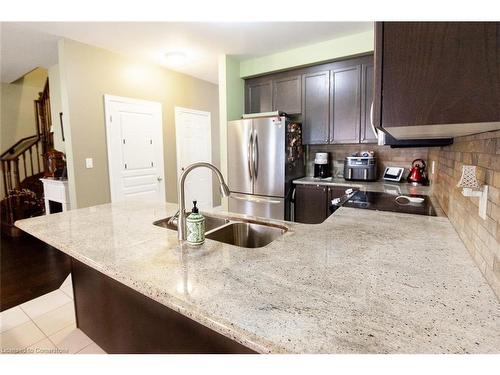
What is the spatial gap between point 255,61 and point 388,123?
3.38 meters

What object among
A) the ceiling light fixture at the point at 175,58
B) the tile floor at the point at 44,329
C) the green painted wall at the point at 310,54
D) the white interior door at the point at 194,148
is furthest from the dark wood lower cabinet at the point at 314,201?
the tile floor at the point at 44,329

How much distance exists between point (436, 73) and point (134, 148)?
12.0 feet

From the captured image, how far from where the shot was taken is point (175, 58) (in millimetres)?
3490

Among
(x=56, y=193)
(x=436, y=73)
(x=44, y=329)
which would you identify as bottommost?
(x=44, y=329)

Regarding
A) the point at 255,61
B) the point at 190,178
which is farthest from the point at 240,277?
the point at 190,178

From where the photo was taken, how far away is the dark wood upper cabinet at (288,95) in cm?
342

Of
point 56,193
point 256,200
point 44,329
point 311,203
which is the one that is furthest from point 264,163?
point 56,193

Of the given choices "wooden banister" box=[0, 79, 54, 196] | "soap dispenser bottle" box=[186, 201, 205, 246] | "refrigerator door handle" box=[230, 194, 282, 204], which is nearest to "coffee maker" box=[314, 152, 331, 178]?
"refrigerator door handle" box=[230, 194, 282, 204]

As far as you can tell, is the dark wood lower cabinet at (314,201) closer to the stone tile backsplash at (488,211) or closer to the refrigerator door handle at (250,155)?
the refrigerator door handle at (250,155)

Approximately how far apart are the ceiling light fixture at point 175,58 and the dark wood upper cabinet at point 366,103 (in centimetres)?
214

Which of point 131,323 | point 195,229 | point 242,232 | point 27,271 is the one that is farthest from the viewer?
point 27,271

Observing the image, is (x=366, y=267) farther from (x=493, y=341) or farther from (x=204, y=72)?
(x=204, y=72)

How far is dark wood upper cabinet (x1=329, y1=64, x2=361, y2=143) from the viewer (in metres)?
3.07

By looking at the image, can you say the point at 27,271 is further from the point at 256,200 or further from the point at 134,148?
the point at 256,200
